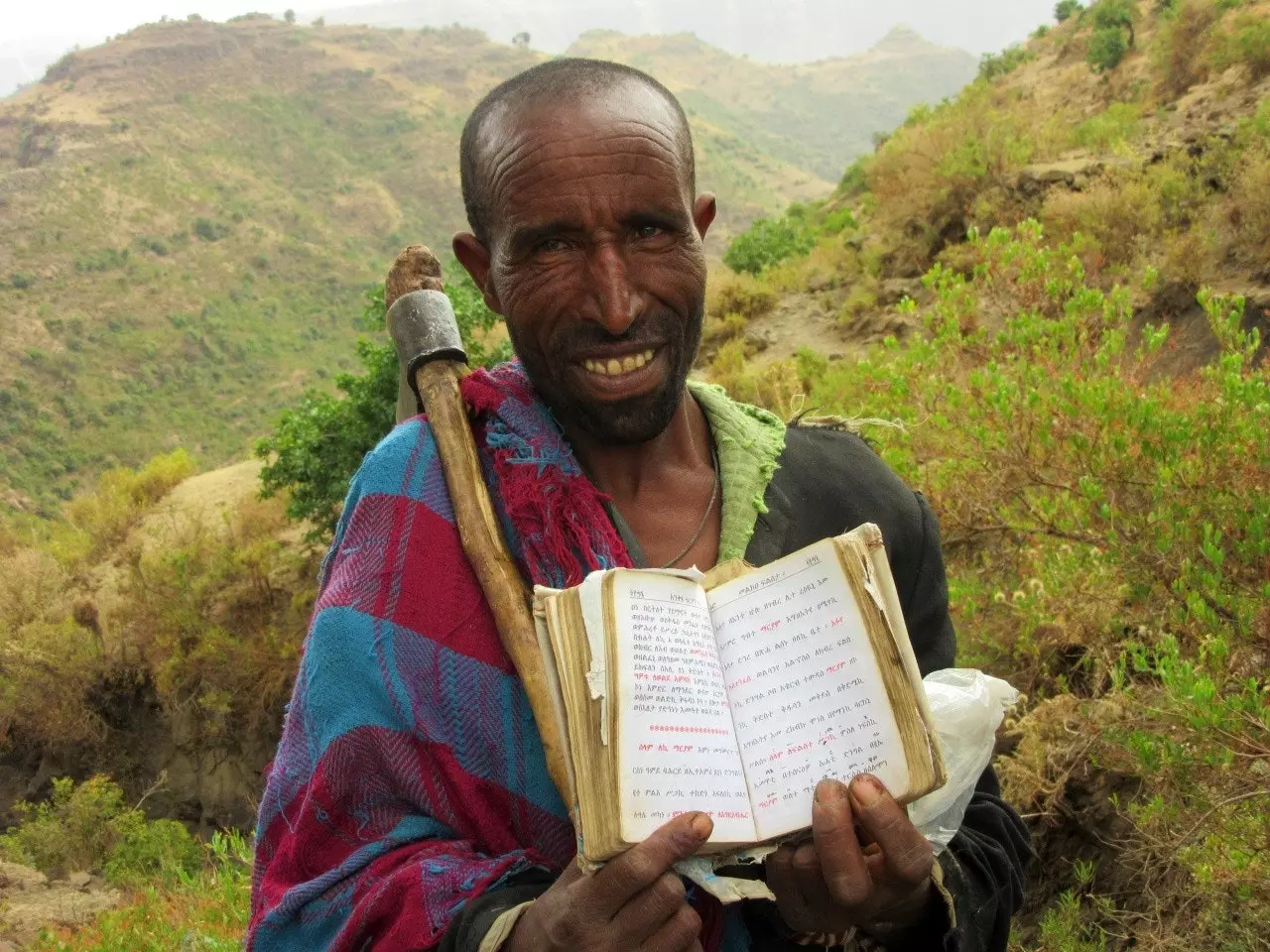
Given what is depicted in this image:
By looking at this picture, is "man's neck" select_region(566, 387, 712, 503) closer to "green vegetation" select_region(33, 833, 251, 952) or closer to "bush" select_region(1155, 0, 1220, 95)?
"green vegetation" select_region(33, 833, 251, 952)

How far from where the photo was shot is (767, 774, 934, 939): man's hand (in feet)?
2.71

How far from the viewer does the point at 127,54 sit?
62.4 m

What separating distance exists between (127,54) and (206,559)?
6425cm

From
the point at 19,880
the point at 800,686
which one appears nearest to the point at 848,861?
the point at 800,686

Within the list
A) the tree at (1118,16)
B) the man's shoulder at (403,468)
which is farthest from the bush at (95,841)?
the tree at (1118,16)

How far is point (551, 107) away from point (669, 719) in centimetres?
77

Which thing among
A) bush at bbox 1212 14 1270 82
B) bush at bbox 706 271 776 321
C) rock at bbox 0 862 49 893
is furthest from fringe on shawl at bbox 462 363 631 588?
bush at bbox 706 271 776 321

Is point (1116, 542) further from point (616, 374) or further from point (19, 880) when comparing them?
point (19, 880)

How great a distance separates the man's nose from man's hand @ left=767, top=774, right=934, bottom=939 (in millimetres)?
602

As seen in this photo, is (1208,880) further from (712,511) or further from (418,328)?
(418,328)

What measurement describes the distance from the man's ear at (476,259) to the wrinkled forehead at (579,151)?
0.33ft

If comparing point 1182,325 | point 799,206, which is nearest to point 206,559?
point 1182,325

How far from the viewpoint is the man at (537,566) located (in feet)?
3.33

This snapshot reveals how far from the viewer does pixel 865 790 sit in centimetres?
83
